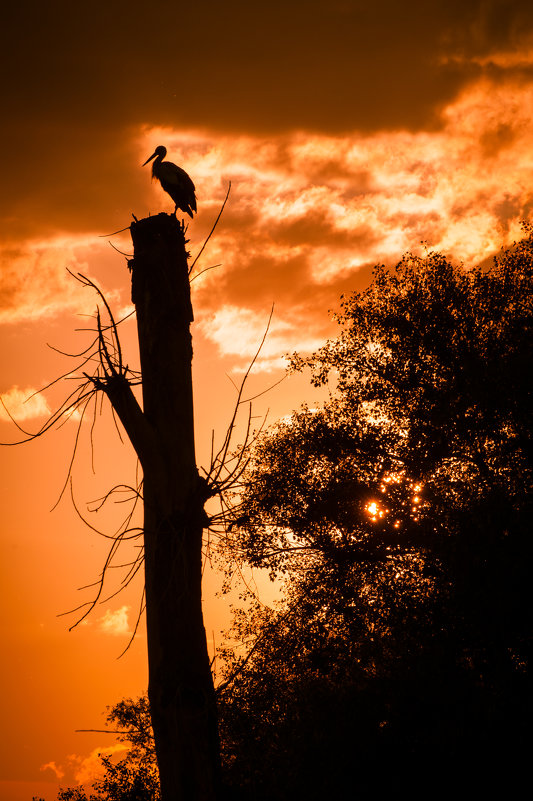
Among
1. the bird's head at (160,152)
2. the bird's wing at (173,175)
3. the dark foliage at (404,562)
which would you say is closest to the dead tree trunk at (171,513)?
the dark foliage at (404,562)

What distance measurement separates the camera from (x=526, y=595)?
476 inches

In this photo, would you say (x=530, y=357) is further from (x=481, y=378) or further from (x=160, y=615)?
(x=160, y=615)

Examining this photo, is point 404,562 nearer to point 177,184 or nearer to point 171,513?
point 177,184

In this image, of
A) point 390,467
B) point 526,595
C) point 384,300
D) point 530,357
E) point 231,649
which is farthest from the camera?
point 231,649

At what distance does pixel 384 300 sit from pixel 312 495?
7.35 metres

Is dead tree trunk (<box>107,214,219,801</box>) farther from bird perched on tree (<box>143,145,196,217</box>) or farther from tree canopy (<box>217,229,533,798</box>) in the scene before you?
bird perched on tree (<box>143,145,196,217</box>)

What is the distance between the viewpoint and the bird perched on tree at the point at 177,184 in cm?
1256

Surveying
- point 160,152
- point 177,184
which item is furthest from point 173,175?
point 160,152

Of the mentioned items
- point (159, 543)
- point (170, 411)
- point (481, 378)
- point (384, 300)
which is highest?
point (384, 300)

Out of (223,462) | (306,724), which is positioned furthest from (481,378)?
(223,462)

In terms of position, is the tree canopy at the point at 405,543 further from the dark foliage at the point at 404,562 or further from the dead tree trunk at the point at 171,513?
the dead tree trunk at the point at 171,513

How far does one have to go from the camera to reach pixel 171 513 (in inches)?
161

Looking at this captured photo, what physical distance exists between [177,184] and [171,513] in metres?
10.2

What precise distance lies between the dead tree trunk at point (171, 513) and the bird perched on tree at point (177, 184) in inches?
331
